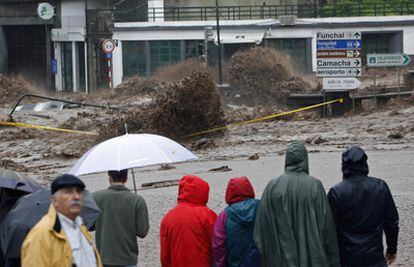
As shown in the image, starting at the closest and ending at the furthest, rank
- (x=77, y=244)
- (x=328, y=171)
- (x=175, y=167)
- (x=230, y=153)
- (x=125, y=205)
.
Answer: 1. (x=77, y=244)
2. (x=125, y=205)
3. (x=328, y=171)
4. (x=175, y=167)
5. (x=230, y=153)

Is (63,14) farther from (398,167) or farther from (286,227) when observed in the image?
(286,227)

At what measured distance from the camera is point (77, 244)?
6.23 metres

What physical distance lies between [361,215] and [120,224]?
73.8 inches

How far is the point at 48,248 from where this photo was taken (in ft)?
19.8

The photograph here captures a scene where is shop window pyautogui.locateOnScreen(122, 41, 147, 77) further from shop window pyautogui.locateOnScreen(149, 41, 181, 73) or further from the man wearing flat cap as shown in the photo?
the man wearing flat cap

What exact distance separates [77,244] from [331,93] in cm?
2717

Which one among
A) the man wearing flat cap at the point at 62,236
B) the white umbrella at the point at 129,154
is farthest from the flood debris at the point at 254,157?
the man wearing flat cap at the point at 62,236

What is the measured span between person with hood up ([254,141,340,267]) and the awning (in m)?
48.7

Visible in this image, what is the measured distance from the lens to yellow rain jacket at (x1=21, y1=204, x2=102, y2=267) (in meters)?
6.05

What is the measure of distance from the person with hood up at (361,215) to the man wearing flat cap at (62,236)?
2853 mm

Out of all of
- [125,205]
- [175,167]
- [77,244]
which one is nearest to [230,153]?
[175,167]

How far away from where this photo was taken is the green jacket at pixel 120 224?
30.0 feet

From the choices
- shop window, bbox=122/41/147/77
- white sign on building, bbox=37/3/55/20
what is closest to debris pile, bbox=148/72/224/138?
shop window, bbox=122/41/147/77

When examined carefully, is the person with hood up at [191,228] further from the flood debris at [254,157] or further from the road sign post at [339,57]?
the road sign post at [339,57]
